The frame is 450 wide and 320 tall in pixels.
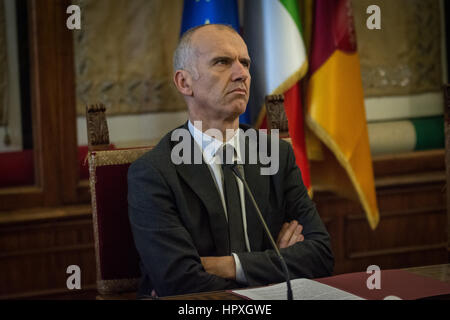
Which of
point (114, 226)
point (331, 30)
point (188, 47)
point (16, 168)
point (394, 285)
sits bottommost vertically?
point (394, 285)

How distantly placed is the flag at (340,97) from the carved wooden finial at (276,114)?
94cm

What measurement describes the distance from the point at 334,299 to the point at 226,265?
468 mm

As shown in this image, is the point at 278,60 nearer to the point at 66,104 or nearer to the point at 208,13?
the point at 208,13

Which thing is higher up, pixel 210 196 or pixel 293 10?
pixel 293 10

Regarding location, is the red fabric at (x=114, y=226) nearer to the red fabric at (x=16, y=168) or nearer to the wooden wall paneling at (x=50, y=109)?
the wooden wall paneling at (x=50, y=109)

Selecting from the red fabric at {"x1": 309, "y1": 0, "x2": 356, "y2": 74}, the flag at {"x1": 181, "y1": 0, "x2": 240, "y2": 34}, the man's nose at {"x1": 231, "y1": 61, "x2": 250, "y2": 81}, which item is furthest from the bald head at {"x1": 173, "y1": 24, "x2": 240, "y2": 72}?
the red fabric at {"x1": 309, "y1": 0, "x2": 356, "y2": 74}

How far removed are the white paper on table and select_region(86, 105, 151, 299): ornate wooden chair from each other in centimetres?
63

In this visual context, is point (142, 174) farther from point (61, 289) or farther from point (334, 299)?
point (61, 289)

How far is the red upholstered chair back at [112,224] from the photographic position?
6.51ft

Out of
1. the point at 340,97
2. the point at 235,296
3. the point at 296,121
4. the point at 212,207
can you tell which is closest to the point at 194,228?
the point at 212,207

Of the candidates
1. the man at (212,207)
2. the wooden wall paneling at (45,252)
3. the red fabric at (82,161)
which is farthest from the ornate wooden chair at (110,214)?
the red fabric at (82,161)

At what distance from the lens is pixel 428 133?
3934 millimetres

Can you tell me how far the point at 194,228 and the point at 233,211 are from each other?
134mm

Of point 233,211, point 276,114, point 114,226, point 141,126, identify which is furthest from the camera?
point 141,126
